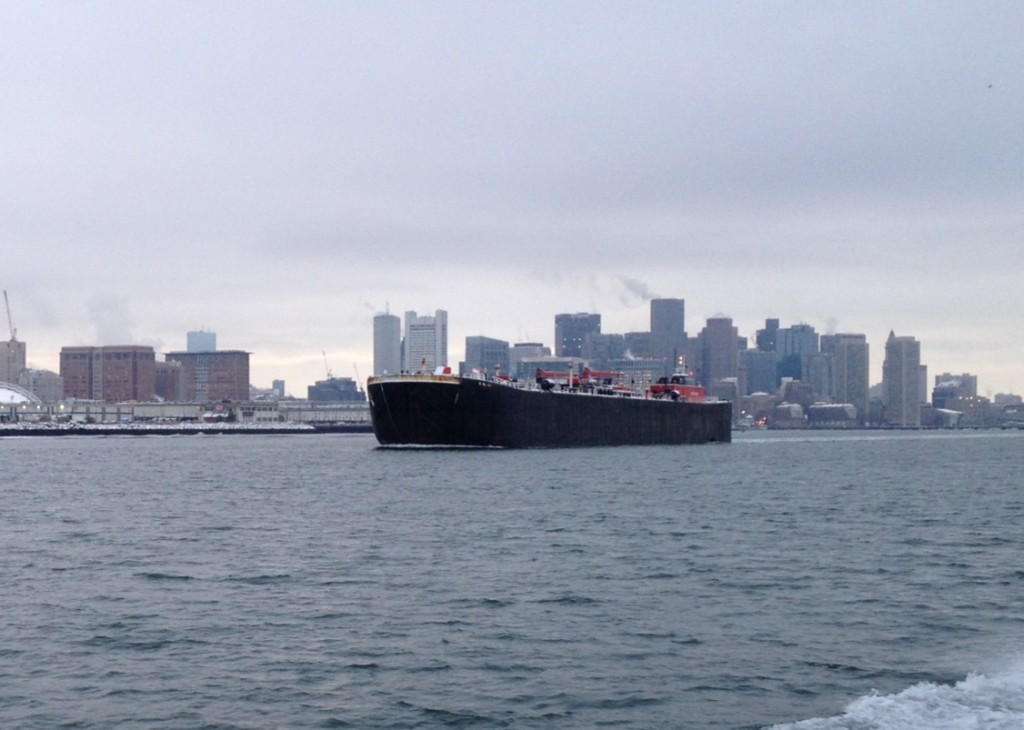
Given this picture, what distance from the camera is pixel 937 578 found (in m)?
31.6

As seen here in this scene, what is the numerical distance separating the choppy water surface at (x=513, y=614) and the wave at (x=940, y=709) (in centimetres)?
6

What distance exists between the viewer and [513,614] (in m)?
26.5

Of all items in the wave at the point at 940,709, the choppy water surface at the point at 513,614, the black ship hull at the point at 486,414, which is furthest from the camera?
the black ship hull at the point at 486,414

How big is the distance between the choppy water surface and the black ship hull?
151 feet

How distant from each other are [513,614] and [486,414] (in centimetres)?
7753

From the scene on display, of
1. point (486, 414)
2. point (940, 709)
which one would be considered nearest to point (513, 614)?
point (940, 709)

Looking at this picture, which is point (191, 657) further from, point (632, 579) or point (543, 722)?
point (632, 579)

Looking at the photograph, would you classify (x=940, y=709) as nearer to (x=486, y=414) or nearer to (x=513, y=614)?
(x=513, y=614)

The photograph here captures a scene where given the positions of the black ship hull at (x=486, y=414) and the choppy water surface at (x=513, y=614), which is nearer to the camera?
the choppy water surface at (x=513, y=614)

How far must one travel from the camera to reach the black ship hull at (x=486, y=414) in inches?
4006

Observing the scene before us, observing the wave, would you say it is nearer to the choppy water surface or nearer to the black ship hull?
the choppy water surface

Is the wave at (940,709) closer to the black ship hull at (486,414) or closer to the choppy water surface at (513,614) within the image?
the choppy water surface at (513,614)

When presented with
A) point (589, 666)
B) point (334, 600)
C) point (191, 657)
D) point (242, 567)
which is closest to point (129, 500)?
point (242, 567)

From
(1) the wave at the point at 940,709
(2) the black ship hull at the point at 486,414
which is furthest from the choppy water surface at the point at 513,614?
(2) the black ship hull at the point at 486,414
